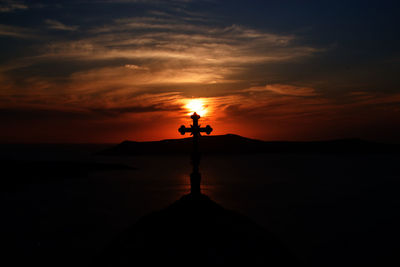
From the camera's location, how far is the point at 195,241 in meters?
7.83

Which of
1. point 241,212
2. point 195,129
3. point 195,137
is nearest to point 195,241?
point 195,137

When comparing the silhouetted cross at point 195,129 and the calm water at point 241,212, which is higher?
the silhouetted cross at point 195,129

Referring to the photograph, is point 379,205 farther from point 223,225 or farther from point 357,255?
point 223,225

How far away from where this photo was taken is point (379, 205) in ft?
206

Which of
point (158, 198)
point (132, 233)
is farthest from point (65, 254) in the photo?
point (158, 198)

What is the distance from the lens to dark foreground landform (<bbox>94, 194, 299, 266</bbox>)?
7.65m

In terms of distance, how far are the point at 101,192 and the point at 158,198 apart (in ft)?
44.9

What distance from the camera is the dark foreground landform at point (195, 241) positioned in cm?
765

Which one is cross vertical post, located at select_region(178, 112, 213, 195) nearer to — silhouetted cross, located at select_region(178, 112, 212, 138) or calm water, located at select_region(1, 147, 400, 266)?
silhouetted cross, located at select_region(178, 112, 212, 138)

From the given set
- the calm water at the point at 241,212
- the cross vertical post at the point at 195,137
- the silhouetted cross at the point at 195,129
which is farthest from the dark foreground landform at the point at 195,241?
the calm water at the point at 241,212

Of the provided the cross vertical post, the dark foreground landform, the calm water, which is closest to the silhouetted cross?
the cross vertical post

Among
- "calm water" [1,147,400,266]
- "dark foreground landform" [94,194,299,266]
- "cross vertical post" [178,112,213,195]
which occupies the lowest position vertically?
"calm water" [1,147,400,266]

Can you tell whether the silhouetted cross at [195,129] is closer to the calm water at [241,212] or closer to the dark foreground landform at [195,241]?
the dark foreground landform at [195,241]

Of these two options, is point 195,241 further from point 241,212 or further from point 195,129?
point 241,212
